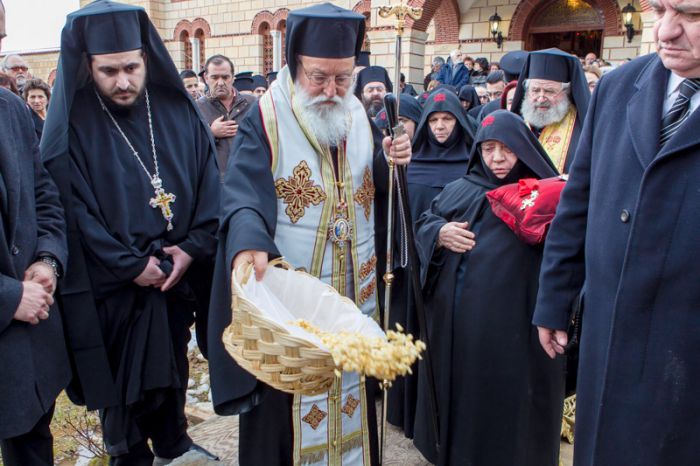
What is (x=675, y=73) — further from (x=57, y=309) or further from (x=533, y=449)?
(x=57, y=309)

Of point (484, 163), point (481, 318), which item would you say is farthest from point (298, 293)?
point (484, 163)

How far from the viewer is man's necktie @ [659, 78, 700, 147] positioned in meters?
1.93

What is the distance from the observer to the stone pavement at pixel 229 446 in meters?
3.51

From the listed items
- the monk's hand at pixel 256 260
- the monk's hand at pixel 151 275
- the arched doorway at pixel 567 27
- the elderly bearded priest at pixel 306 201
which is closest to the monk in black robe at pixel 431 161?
the elderly bearded priest at pixel 306 201

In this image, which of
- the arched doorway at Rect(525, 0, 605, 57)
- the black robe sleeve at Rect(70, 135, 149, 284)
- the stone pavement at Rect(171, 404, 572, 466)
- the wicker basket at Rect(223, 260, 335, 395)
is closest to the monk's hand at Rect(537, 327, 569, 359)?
the wicker basket at Rect(223, 260, 335, 395)

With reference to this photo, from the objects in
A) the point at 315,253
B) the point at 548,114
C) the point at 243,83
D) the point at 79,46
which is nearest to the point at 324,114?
the point at 315,253

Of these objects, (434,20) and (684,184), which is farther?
(434,20)

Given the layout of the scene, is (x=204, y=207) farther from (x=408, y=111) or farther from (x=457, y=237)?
(x=408, y=111)

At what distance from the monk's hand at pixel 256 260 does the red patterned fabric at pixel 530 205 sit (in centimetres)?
127

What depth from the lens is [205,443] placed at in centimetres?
373

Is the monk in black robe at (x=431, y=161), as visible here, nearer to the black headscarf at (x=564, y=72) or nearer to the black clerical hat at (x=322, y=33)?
the black headscarf at (x=564, y=72)

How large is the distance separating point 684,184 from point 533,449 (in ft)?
5.69

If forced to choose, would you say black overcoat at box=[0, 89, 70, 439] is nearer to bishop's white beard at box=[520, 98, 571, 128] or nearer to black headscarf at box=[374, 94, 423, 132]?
black headscarf at box=[374, 94, 423, 132]

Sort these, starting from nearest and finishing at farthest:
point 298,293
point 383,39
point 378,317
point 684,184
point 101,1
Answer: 1. point 684,184
2. point 298,293
3. point 101,1
4. point 378,317
5. point 383,39
